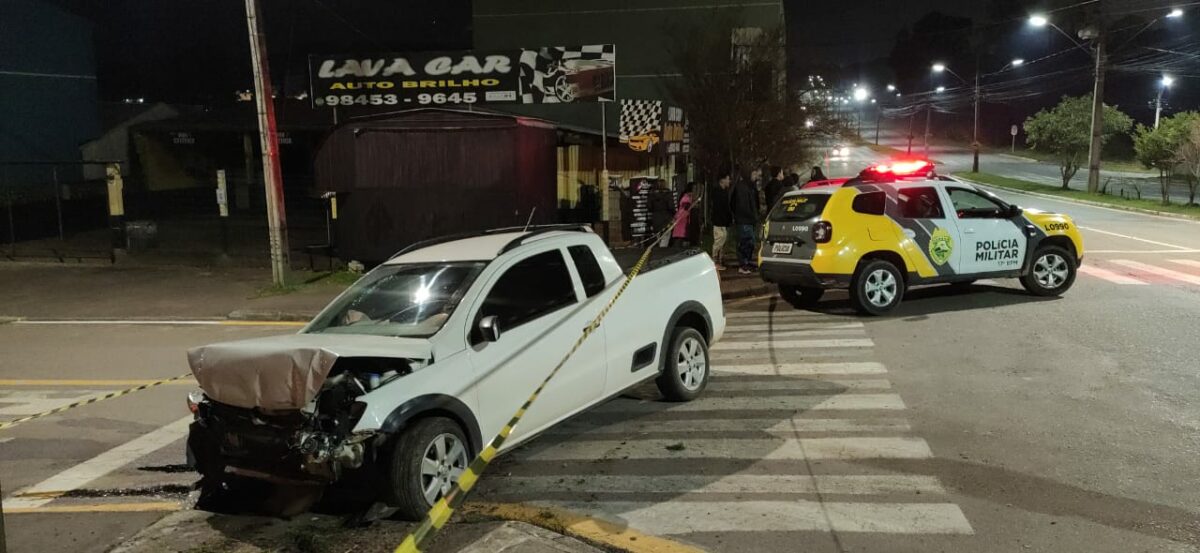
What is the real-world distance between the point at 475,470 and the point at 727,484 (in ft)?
5.60

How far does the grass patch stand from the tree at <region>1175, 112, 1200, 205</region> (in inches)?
41.4

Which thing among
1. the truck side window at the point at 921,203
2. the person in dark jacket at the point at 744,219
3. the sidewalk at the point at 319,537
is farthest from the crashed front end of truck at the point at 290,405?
the person in dark jacket at the point at 744,219

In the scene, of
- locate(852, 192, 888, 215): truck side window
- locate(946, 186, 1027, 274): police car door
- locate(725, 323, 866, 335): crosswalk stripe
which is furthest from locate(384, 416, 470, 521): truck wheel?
locate(946, 186, 1027, 274): police car door

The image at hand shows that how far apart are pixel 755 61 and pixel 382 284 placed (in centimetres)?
1755

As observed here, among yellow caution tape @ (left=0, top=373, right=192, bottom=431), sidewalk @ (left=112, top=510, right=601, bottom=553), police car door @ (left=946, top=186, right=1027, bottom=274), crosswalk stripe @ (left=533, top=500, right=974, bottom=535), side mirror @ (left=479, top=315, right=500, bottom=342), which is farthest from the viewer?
police car door @ (left=946, top=186, right=1027, bottom=274)

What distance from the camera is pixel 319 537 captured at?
4398 millimetres

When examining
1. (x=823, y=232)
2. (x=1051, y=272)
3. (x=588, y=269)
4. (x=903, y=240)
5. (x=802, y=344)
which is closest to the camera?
(x=588, y=269)

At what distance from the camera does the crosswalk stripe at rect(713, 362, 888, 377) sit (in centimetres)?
800

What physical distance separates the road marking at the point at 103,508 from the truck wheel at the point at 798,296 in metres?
8.75

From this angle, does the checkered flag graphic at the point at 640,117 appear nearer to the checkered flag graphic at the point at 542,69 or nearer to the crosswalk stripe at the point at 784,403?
the checkered flag graphic at the point at 542,69

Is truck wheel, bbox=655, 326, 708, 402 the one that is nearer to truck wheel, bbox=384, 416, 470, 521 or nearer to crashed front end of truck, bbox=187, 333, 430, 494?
truck wheel, bbox=384, 416, 470, 521

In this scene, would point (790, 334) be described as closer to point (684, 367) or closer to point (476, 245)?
point (684, 367)

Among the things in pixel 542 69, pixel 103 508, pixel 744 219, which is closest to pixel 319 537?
pixel 103 508

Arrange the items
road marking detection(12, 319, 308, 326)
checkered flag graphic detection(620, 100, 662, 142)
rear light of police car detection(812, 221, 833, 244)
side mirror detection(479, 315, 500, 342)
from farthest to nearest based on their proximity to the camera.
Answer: checkered flag graphic detection(620, 100, 662, 142) → road marking detection(12, 319, 308, 326) → rear light of police car detection(812, 221, 833, 244) → side mirror detection(479, 315, 500, 342)
